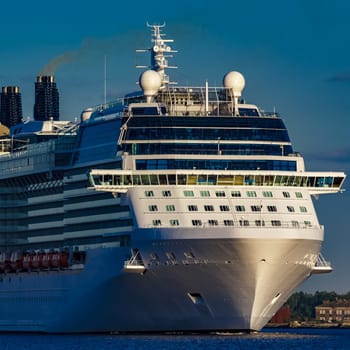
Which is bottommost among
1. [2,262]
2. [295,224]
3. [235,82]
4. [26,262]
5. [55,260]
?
[55,260]

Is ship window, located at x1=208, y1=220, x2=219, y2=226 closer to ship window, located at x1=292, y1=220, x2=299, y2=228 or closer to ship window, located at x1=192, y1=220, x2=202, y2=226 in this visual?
ship window, located at x1=192, y1=220, x2=202, y2=226

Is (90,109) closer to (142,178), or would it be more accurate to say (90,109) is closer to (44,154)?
(44,154)

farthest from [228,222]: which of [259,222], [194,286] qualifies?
[194,286]

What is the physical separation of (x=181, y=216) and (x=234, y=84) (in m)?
12.9

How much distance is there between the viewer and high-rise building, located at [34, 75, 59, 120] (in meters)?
149

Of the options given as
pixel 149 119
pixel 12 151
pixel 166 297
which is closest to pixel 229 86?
pixel 149 119

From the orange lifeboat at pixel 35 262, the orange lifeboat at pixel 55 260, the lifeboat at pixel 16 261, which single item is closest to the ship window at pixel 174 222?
the orange lifeboat at pixel 55 260

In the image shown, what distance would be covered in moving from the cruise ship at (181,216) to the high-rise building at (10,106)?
3637 centimetres

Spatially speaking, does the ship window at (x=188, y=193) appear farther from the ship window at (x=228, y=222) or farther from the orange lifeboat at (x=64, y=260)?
the orange lifeboat at (x=64, y=260)

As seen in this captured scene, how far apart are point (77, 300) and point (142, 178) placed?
1059 centimetres

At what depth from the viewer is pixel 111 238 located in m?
112

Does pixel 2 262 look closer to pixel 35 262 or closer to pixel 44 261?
pixel 35 262

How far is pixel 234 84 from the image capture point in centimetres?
11819

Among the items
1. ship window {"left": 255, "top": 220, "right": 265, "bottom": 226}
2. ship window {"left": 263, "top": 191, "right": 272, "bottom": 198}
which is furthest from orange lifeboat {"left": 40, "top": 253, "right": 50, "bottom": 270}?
ship window {"left": 255, "top": 220, "right": 265, "bottom": 226}
